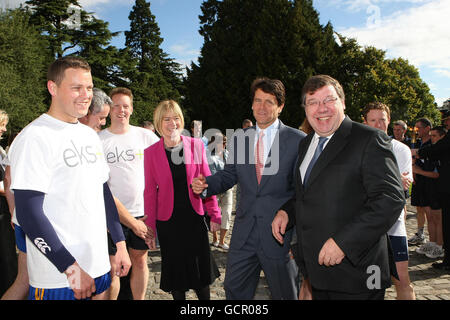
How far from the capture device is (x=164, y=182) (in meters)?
3.94

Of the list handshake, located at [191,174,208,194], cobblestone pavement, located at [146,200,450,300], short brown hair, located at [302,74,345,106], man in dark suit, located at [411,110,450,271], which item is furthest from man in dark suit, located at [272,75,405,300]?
man in dark suit, located at [411,110,450,271]

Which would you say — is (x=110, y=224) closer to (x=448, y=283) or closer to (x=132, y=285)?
(x=132, y=285)

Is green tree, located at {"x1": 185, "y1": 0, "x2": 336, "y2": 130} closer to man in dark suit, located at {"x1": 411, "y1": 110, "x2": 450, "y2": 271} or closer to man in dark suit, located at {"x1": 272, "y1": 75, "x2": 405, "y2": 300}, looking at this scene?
man in dark suit, located at {"x1": 411, "y1": 110, "x2": 450, "y2": 271}

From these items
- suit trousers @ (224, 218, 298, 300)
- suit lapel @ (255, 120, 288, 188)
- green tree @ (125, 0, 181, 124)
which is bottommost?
suit trousers @ (224, 218, 298, 300)

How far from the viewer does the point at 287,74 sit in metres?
27.9

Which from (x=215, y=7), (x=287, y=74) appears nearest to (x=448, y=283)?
(x=287, y=74)

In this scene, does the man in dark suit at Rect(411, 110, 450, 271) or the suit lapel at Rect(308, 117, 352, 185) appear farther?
the man in dark suit at Rect(411, 110, 450, 271)

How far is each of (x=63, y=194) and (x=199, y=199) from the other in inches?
76.2

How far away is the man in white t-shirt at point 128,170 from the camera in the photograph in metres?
4.24

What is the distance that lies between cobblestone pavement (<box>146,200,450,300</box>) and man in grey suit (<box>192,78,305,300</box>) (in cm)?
166

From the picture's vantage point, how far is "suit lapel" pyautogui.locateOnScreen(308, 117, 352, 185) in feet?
8.11

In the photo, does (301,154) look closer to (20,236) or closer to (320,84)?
(320,84)

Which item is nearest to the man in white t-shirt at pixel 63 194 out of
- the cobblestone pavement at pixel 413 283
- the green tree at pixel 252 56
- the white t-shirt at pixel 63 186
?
the white t-shirt at pixel 63 186

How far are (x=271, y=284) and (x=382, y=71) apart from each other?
39060 millimetres
